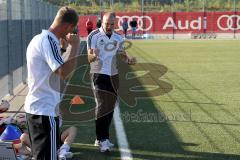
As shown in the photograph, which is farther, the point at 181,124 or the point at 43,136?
the point at 181,124

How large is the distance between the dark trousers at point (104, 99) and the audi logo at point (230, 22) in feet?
141

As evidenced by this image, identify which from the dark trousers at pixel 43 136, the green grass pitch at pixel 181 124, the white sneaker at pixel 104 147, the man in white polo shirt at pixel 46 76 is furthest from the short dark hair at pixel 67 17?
the white sneaker at pixel 104 147

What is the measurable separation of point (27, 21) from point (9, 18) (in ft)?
13.8

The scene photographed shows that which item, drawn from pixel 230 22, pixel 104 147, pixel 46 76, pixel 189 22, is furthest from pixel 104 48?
pixel 230 22

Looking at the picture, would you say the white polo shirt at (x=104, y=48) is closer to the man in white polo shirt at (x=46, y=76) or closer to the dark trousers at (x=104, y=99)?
the dark trousers at (x=104, y=99)

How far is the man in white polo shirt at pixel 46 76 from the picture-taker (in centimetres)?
466

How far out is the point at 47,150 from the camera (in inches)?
193

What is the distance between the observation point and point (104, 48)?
7.60m

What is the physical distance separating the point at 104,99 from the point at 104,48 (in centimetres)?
76

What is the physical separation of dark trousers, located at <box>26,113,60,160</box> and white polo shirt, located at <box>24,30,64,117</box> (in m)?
0.07

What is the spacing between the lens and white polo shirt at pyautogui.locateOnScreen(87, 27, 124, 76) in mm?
7535

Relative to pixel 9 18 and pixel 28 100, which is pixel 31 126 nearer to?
Result: pixel 28 100

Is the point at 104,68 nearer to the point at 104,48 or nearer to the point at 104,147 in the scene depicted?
the point at 104,48

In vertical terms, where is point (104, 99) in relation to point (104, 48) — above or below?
below
